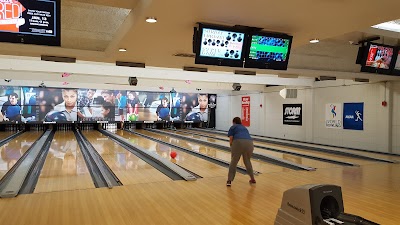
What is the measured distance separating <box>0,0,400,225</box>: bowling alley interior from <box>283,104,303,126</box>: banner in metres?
0.87

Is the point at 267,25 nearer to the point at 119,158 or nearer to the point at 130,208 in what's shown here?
the point at 130,208

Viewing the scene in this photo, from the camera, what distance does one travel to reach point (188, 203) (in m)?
4.16

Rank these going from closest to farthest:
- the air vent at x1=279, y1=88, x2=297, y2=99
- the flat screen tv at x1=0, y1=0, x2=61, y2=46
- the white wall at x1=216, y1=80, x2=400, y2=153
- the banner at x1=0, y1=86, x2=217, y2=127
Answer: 1. the flat screen tv at x1=0, y1=0, x2=61, y2=46
2. the white wall at x1=216, y1=80, x2=400, y2=153
3. the air vent at x1=279, y1=88, x2=297, y2=99
4. the banner at x1=0, y1=86, x2=217, y2=127

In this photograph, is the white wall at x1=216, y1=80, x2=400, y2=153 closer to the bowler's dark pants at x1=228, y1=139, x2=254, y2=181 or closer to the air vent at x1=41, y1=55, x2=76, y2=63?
the bowler's dark pants at x1=228, y1=139, x2=254, y2=181

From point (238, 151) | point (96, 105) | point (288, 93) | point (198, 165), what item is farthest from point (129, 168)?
point (96, 105)

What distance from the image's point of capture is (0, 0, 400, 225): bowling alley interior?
9.93 feet

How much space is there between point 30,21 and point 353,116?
9.39m

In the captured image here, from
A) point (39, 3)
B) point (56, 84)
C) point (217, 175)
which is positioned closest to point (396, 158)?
point (217, 175)

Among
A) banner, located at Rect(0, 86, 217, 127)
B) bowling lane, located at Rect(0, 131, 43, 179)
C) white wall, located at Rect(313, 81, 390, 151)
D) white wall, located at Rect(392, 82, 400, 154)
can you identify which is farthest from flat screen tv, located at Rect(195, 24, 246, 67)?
banner, located at Rect(0, 86, 217, 127)

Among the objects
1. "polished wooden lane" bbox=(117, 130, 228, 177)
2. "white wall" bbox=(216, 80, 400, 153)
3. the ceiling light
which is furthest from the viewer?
"white wall" bbox=(216, 80, 400, 153)

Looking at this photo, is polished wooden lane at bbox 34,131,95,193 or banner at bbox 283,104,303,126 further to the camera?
banner at bbox 283,104,303,126

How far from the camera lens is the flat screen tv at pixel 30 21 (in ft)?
9.51

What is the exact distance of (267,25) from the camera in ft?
11.8

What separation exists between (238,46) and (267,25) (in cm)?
39
